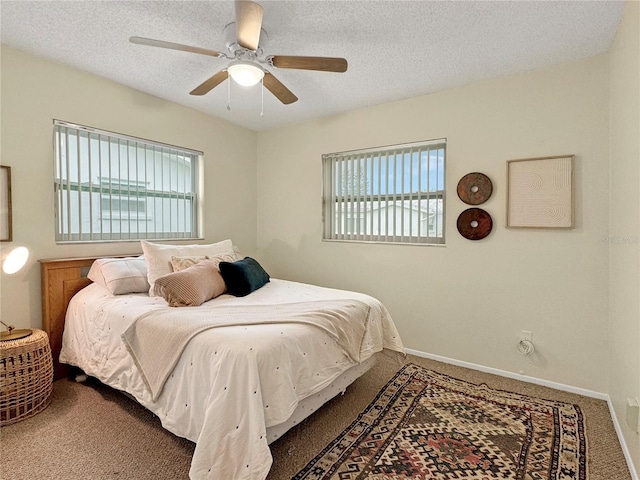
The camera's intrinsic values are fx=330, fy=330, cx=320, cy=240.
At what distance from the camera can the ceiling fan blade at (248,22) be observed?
5.41ft

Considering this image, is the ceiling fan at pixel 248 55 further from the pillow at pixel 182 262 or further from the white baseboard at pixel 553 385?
the white baseboard at pixel 553 385

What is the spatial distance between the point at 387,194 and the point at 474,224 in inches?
37.2

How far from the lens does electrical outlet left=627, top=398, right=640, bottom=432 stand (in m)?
1.64

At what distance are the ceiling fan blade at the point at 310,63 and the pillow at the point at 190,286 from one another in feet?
5.11

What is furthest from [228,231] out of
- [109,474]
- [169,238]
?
[109,474]

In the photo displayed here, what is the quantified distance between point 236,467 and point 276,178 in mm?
3383

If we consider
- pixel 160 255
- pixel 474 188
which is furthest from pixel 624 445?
pixel 160 255

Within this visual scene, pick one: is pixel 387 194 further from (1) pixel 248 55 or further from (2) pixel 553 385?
(2) pixel 553 385

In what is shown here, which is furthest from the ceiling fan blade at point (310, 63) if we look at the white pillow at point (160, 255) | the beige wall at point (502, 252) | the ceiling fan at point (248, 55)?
the white pillow at point (160, 255)

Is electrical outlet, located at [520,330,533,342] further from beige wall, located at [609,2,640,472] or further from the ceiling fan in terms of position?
the ceiling fan

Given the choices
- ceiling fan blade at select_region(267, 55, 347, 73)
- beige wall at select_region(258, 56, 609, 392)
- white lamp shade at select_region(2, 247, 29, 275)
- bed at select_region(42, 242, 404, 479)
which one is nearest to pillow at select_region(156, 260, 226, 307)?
bed at select_region(42, 242, 404, 479)

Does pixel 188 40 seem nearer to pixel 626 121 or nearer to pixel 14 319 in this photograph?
pixel 14 319

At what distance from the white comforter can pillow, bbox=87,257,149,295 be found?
0.34 feet

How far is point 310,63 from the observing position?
202 cm
